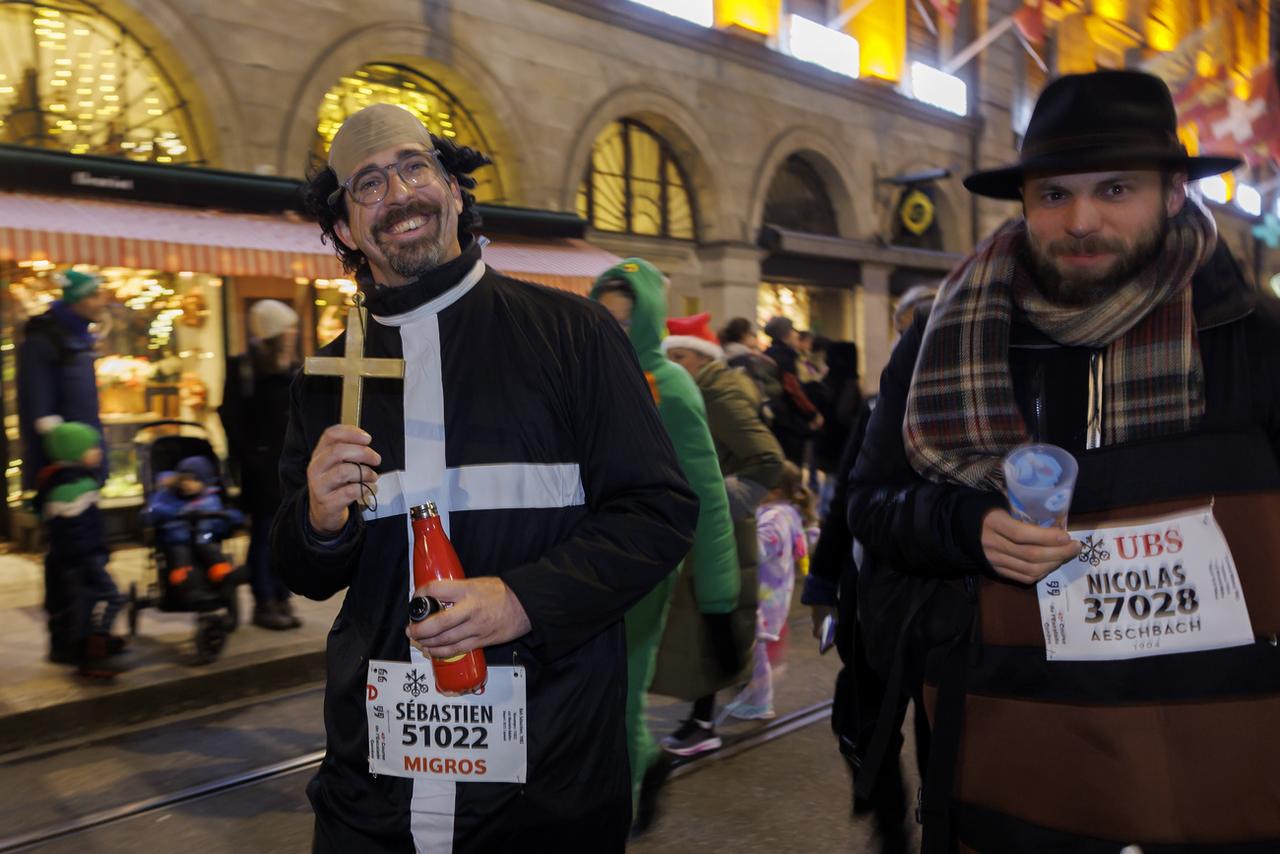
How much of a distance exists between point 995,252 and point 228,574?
5009mm

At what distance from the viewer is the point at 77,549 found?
224 inches

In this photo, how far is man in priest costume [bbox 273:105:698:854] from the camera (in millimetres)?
1856

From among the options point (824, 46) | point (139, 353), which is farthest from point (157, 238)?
point (824, 46)

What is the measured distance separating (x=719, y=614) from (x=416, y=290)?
2.75 m

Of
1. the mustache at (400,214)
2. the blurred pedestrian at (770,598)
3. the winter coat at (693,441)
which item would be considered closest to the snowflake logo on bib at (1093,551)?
the mustache at (400,214)

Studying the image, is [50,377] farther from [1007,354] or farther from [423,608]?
[1007,354]

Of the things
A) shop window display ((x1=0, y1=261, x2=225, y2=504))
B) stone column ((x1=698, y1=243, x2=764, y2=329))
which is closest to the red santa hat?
shop window display ((x1=0, y1=261, x2=225, y2=504))

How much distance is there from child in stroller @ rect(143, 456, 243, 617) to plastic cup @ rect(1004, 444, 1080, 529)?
16.5ft

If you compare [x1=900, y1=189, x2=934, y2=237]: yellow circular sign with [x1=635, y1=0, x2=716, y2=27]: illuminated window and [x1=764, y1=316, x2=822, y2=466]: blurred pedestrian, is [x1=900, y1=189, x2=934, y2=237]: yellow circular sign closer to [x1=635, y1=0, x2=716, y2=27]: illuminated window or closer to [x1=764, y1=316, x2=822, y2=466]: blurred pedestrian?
[x1=635, y1=0, x2=716, y2=27]: illuminated window

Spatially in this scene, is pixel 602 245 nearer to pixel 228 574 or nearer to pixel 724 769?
pixel 228 574

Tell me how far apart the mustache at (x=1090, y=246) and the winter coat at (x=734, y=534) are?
2.75 m

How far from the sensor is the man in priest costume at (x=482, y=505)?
1.86 m

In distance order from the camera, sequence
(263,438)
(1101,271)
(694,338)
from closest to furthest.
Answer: (1101,271), (694,338), (263,438)

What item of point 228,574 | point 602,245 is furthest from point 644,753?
point 602,245
